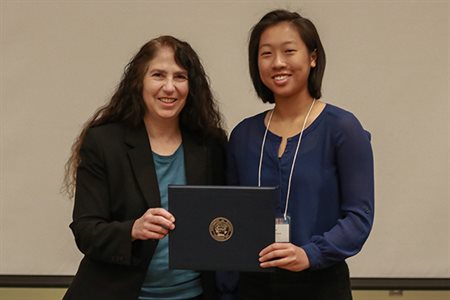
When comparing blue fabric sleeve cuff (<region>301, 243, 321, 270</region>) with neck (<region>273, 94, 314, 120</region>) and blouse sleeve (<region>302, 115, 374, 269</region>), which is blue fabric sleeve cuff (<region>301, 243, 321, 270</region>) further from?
neck (<region>273, 94, 314, 120</region>)

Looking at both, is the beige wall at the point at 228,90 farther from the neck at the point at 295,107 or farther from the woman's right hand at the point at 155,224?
the woman's right hand at the point at 155,224

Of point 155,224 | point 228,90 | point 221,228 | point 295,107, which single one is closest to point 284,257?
point 221,228

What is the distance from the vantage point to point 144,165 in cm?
179

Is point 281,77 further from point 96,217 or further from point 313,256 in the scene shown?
point 96,217

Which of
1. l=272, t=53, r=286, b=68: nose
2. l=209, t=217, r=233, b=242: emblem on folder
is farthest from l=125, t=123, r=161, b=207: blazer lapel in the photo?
l=272, t=53, r=286, b=68: nose

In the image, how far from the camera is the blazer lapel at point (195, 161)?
1.84m

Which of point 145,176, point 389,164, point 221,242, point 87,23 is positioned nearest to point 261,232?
point 221,242

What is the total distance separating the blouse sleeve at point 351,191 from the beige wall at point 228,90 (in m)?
1.24

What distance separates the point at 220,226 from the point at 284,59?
504mm

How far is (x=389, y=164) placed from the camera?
2.91 meters

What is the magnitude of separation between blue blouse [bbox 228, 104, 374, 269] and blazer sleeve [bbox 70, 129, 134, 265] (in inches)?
17.7

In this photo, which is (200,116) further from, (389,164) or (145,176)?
(389,164)

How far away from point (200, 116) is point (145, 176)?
29cm

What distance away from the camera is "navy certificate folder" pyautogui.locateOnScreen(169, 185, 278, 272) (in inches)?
63.6
